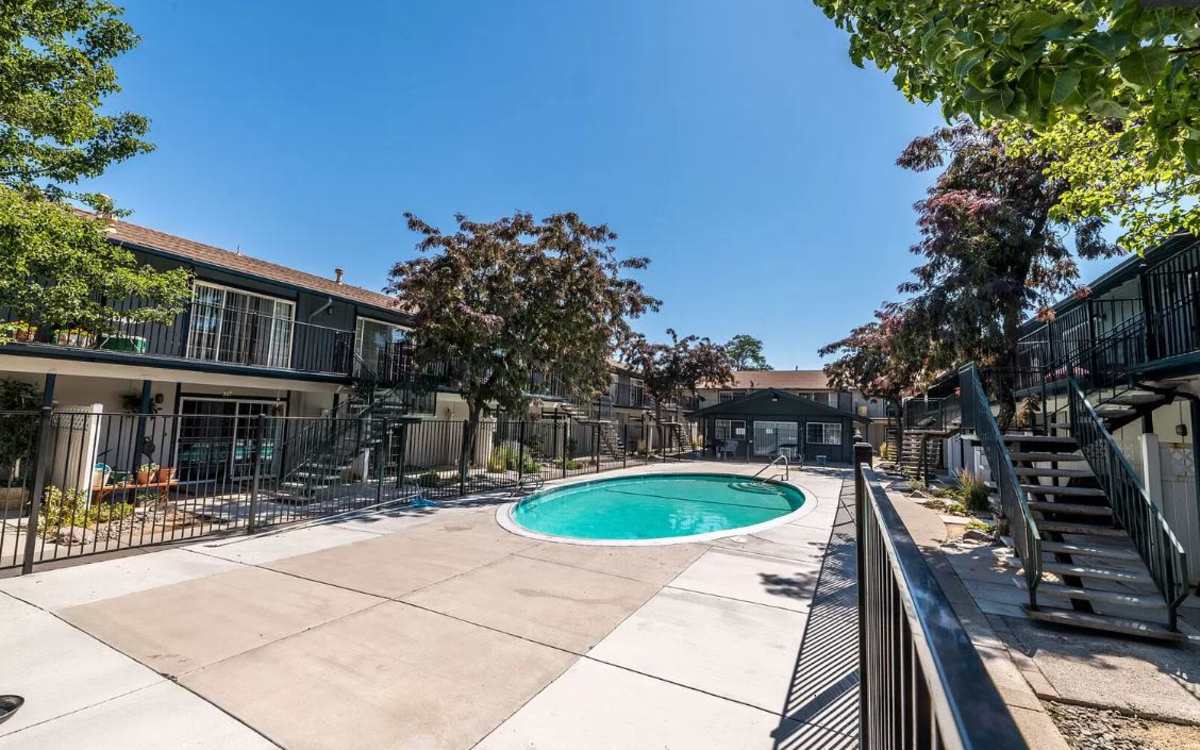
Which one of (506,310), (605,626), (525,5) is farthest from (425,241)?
(605,626)

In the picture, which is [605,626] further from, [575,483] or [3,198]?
[575,483]

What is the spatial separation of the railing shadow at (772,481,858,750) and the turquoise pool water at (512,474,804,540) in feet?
16.7

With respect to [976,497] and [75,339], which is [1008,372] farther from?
[75,339]

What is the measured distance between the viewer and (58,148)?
724 cm

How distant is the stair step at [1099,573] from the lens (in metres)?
5.40

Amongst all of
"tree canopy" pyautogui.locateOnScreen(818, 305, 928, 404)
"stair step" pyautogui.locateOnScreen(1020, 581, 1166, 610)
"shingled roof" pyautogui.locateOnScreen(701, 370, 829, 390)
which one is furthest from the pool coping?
"shingled roof" pyautogui.locateOnScreen(701, 370, 829, 390)

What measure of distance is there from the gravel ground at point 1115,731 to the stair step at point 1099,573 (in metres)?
2.07

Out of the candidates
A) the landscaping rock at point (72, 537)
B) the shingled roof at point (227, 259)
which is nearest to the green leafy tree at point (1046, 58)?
the landscaping rock at point (72, 537)

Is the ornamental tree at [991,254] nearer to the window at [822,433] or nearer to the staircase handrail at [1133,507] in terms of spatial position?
the staircase handrail at [1133,507]

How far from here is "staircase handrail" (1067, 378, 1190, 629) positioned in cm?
509

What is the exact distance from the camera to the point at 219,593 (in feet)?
18.0

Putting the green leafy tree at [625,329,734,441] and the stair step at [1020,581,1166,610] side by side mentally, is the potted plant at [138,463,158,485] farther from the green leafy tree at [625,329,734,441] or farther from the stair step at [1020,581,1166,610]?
the green leafy tree at [625,329,734,441]

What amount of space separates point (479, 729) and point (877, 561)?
9.06ft

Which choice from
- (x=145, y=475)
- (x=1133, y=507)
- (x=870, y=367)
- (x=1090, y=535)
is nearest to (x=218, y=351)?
(x=145, y=475)
